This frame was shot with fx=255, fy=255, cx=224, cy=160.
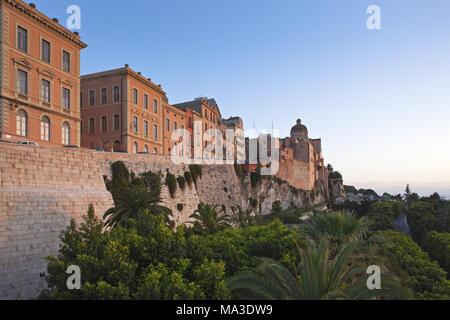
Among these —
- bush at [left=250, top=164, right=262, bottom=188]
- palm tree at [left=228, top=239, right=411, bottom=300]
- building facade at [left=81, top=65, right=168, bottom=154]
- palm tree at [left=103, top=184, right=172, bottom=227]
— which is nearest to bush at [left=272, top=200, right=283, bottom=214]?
bush at [left=250, top=164, right=262, bottom=188]

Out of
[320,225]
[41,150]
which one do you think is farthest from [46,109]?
[320,225]

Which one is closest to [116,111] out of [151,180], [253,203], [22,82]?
[22,82]

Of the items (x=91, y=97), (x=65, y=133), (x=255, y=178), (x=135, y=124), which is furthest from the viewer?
(x=255, y=178)

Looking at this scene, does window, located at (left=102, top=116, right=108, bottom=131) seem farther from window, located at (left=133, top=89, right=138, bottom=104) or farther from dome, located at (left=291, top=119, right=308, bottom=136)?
dome, located at (left=291, top=119, right=308, bottom=136)

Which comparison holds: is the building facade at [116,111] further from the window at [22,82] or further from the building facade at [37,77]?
the window at [22,82]

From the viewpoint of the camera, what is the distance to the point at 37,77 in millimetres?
21391

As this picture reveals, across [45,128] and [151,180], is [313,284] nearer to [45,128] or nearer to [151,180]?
[151,180]

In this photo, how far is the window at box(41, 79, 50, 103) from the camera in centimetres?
2189

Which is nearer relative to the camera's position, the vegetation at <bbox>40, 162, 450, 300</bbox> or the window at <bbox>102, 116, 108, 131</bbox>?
the vegetation at <bbox>40, 162, 450, 300</bbox>

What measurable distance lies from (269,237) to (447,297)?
816cm

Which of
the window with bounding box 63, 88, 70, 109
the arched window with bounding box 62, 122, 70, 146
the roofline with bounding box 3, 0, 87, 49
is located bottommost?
the arched window with bounding box 62, 122, 70, 146

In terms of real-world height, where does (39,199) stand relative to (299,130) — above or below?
below

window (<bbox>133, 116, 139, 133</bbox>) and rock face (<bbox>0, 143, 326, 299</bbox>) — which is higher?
window (<bbox>133, 116, 139, 133</bbox>)

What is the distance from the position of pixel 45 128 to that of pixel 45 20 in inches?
362
